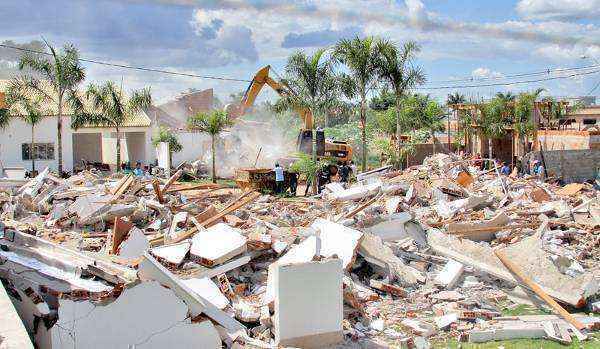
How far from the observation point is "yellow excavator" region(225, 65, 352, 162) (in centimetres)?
2702

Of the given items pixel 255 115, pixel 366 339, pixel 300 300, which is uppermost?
pixel 255 115

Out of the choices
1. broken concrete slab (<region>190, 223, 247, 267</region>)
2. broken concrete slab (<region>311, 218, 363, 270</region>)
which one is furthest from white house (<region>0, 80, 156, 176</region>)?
broken concrete slab (<region>311, 218, 363, 270</region>)

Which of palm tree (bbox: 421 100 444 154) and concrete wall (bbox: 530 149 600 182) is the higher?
palm tree (bbox: 421 100 444 154)

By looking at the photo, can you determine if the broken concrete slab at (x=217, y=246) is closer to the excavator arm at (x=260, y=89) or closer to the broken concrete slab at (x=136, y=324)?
the broken concrete slab at (x=136, y=324)

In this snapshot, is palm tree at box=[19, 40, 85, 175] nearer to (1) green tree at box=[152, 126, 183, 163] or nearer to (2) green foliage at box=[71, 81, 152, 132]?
(2) green foliage at box=[71, 81, 152, 132]

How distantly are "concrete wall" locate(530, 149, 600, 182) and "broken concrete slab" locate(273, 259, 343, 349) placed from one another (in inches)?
739

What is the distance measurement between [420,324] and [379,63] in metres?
19.3

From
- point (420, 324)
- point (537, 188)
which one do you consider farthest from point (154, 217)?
point (537, 188)

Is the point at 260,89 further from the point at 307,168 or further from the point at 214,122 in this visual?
the point at 307,168

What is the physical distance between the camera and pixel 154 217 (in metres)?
15.0

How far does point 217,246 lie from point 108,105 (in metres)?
22.3

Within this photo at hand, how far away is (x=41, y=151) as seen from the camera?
31.5 metres

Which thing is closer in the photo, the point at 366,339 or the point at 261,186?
the point at 366,339

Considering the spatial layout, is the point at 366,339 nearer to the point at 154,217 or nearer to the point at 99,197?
the point at 154,217
